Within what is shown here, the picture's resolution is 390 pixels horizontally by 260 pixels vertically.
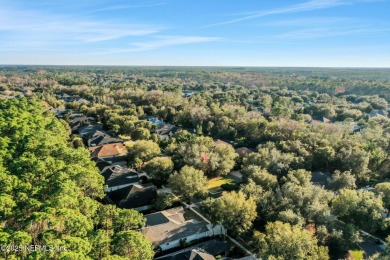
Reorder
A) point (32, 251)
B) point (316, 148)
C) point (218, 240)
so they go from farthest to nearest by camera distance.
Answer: point (316, 148), point (218, 240), point (32, 251)

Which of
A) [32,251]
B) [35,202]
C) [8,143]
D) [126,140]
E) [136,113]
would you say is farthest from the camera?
[136,113]

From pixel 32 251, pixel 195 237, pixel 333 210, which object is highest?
pixel 32 251

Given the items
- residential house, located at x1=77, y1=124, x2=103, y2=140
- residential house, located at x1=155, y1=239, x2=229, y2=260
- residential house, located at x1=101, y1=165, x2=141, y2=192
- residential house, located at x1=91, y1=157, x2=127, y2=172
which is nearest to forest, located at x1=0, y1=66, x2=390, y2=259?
residential house, located at x1=155, y1=239, x2=229, y2=260

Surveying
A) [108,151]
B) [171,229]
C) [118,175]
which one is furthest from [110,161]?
[171,229]

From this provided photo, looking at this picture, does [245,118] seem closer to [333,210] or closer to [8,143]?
[333,210]

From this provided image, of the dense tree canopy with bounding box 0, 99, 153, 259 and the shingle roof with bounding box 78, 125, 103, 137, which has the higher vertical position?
the dense tree canopy with bounding box 0, 99, 153, 259

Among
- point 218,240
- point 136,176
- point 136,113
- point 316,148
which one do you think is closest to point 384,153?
point 316,148

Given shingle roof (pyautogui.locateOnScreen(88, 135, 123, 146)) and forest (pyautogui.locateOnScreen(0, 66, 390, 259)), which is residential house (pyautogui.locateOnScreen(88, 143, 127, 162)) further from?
forest (pyautogui.locateOnScreen(0, 66, 390, 259))
